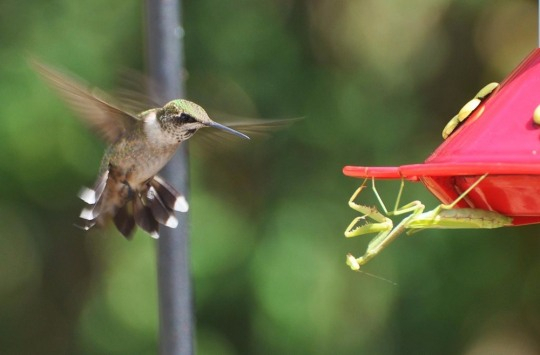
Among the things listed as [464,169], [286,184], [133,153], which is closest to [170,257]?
[133,153]

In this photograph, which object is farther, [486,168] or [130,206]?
[130,206]

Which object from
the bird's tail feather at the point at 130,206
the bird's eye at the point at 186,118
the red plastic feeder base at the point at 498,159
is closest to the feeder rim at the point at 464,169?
the red plastic feeder base at the point at 498,159

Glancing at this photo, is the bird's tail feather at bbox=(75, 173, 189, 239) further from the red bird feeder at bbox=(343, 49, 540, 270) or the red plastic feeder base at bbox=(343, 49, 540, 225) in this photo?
the red plastic feeder base at bbox=(343, 49, 540, 225)

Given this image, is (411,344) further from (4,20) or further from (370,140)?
(4,20)

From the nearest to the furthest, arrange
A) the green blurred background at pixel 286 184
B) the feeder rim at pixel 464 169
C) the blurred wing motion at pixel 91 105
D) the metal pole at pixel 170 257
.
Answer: the feeder rim at pixel 464 169, the metal pole at pixel 170 257, the blurred wing motion at pixel 91 105, the green blurred background at pixel 286 184

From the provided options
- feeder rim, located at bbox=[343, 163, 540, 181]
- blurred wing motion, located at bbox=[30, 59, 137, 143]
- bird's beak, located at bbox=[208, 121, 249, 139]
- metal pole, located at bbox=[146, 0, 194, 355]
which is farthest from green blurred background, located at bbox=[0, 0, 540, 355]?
feeder rim, located at bbox=[343, 163, 540, 181]

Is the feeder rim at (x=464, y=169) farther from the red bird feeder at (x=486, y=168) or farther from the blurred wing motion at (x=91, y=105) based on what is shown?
the blurred wing motion at (x=91, y=105)

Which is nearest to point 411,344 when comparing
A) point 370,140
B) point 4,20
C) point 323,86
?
point 370,140

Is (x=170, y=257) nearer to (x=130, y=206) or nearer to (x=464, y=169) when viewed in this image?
(x=130, y=206)
